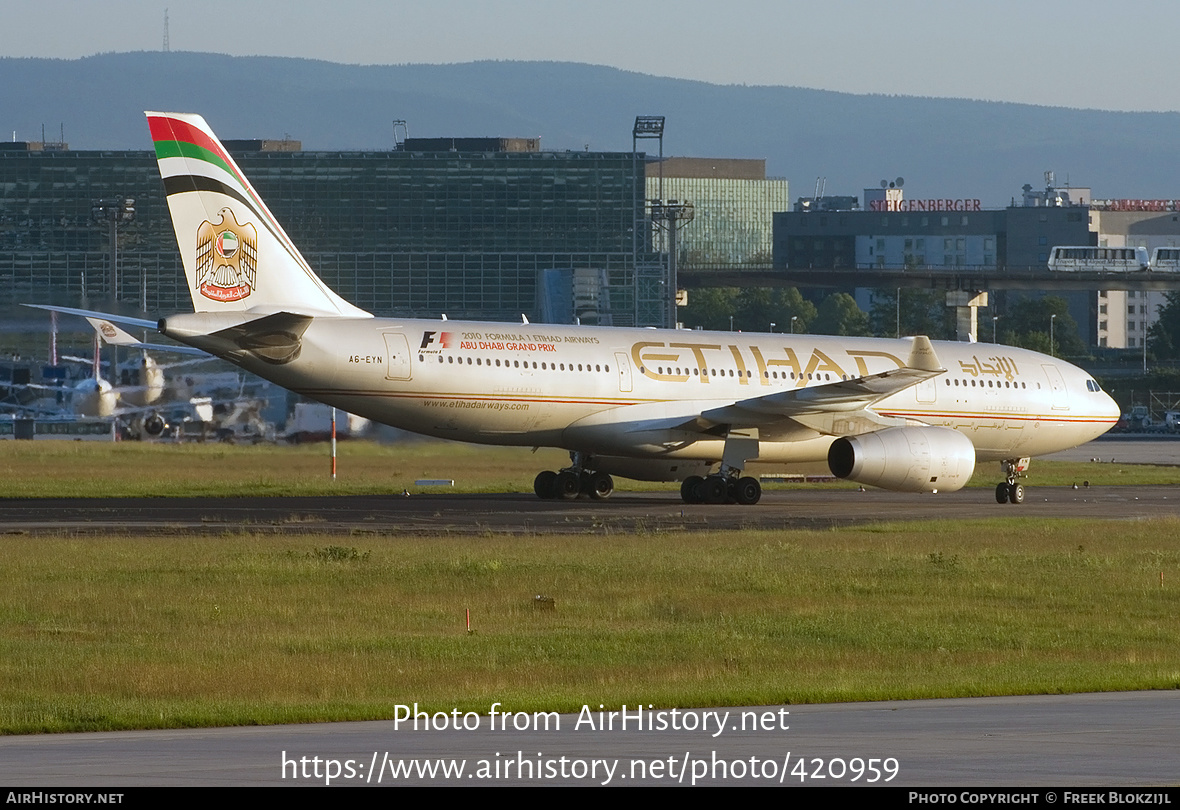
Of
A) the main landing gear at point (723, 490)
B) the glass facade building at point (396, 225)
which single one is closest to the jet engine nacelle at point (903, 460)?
the main landing gear at point (723, 490)

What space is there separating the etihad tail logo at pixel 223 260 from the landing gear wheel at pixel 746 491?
1150 centimetres

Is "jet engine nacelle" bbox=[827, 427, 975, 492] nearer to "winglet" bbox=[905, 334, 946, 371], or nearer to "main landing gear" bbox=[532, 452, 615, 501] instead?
"winglet" bbox=[905, 334, 946, 371]

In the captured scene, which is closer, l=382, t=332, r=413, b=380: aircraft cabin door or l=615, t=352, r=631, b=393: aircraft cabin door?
l=382, t=332, r=413, b=380: aircraft cabin door

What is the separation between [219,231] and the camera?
119 ft

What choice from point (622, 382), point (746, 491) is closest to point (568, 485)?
point (622, 382)

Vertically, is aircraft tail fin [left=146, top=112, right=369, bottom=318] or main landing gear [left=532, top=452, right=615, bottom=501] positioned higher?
aircraft tail fin [left=146, top=112, right=369, bottom=318]

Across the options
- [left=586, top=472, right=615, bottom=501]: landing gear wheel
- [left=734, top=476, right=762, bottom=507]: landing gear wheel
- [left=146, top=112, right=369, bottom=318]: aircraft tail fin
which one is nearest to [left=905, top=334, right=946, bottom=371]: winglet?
[left=734, top=476, right=762, bottom=507]: landing gear wheel

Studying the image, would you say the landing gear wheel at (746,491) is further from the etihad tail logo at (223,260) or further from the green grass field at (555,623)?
the etihad tail logo at (223,260)

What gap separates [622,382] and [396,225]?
111351mm

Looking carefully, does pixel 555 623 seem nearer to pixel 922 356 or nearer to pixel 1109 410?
pixel 922 356

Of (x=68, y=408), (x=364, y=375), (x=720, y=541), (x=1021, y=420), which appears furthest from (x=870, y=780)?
(x=68, y=408)

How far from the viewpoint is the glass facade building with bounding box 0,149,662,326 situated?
140625mm

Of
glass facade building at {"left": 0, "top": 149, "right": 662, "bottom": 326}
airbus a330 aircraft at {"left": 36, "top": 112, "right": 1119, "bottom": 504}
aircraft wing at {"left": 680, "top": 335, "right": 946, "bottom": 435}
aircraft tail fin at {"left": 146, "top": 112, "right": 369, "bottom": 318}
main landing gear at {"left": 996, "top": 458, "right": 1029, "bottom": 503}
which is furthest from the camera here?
glass facade building at {"left": 0, "top": 149, "right": 662, "bottom": 326}

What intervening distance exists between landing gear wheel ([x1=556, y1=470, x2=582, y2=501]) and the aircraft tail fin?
7.50m
